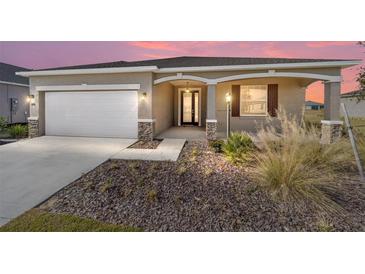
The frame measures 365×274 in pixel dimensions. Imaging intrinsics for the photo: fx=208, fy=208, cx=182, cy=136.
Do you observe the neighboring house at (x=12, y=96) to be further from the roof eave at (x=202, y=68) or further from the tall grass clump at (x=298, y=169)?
the tall grass clump at (x=298, y=169)

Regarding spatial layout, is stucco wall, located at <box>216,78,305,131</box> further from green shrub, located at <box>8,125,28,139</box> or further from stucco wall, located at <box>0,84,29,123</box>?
stucco wall, located at <box>0,84,29,123</box>

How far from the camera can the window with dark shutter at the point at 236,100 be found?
11352 mm

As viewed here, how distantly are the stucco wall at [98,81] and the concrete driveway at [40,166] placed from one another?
1675 millimetres

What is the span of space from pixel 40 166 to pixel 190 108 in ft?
33.1

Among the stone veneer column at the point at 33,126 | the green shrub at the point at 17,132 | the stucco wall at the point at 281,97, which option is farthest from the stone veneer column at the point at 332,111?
the green shrub at the point at 17,132

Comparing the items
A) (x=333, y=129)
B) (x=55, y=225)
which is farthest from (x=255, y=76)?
(x=55, y=225)

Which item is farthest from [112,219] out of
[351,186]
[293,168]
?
[351,186]

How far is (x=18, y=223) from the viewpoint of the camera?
10.6 ft

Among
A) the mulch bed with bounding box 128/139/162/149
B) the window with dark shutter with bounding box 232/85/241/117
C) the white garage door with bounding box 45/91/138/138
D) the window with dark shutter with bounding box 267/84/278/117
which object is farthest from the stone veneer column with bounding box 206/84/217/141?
the window with dark shutter with bounding box 267/84/278/117

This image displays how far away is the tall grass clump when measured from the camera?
12.3 feet
